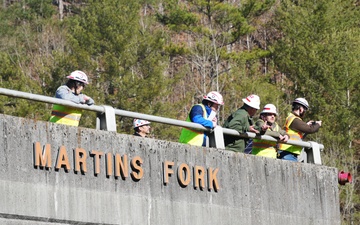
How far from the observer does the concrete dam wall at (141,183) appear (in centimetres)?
1268

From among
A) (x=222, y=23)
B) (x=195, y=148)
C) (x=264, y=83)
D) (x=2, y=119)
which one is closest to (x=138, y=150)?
(x=195, y=148)

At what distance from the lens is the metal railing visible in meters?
13.0

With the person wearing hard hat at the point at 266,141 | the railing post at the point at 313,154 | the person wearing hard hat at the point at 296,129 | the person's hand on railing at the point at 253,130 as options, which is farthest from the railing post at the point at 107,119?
the railing post at the point at 313,154

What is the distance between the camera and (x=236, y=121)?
15.6 meters

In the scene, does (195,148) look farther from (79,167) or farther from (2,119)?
(2,119)

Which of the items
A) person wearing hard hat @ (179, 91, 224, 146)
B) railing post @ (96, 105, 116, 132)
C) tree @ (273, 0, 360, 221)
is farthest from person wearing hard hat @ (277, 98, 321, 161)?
tree @ (273, 0, 360, 221)

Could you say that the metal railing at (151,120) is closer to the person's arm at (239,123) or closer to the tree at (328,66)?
the person's arm at (239,123)

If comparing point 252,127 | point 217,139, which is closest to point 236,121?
point 252,127

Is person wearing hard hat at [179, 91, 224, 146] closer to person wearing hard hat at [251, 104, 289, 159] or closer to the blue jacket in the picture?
the blue jacket

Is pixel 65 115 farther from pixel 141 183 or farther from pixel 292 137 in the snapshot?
pixel 292 137

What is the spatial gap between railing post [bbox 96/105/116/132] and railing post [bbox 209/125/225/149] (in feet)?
5.58

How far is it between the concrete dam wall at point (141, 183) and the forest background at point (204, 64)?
101 feet

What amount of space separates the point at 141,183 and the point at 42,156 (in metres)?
1.52

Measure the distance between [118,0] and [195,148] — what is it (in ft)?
140
